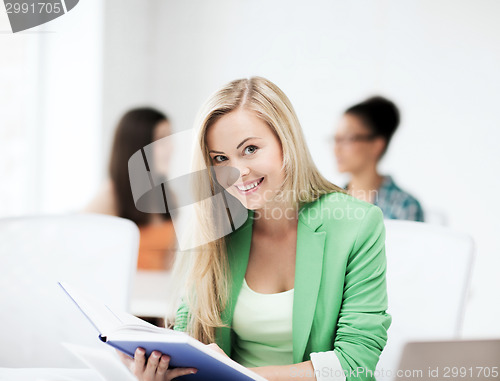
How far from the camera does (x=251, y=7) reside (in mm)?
3242

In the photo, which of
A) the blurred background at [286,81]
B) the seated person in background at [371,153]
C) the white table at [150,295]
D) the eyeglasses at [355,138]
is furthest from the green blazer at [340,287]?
the blurred background at [286,81]

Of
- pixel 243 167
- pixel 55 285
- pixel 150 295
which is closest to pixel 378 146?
pixel 150 295

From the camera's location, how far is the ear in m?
2.76

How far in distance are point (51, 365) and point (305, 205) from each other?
2.36 feet

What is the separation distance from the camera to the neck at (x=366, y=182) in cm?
253

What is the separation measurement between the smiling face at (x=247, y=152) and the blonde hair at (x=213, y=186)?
14 millimetres

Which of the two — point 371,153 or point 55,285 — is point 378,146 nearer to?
point 371,153

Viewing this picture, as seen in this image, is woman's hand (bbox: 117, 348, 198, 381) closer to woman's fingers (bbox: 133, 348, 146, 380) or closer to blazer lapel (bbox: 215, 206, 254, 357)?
woman's fingers (bbox: 133, 348, 146, 380)

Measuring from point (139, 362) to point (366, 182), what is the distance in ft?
6.22

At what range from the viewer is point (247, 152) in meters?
1.15

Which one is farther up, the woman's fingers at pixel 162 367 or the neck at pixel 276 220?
the neck at pixel 276 220

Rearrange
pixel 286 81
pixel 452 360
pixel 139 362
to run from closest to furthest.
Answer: pixel 452 360 < pixel 139 362 < pixel 286 81

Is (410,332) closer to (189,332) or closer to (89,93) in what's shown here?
(189,332)

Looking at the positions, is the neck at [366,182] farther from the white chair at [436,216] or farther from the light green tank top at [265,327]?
the light green tank top at [265,327]
